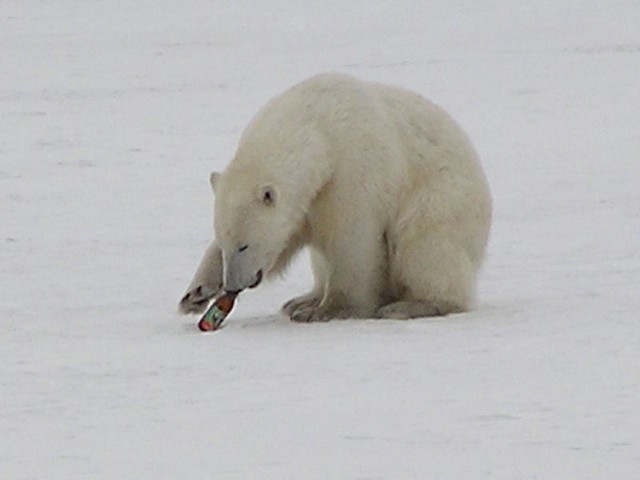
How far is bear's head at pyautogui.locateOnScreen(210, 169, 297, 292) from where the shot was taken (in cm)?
718

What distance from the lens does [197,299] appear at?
7516mm

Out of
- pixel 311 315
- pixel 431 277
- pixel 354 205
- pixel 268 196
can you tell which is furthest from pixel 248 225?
pixel 431 277

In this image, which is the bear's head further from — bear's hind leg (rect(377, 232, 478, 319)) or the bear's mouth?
bear's hind leg (rect(377, 232, 478, 319))

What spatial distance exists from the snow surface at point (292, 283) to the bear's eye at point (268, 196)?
0.53 metres

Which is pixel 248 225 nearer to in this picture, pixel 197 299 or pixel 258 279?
pixel 258 279

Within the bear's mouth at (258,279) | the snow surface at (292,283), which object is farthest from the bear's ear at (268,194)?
the snow surface at (292,283)

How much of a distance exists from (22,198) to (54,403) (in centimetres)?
566

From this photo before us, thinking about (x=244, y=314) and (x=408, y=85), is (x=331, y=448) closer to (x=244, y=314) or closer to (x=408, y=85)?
(x=244, y=314)

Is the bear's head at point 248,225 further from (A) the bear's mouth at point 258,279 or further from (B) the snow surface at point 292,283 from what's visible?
(B) the snow surface at point 292,283

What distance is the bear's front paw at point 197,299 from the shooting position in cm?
751

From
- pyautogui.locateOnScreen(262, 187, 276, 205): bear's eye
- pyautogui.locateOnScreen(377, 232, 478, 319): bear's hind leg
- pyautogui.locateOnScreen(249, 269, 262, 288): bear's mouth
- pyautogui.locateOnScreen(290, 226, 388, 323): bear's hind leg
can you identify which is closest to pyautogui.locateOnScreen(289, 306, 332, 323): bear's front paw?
pyautogui.locateOnScreen(290, 226, 388, 323): bear's hind leg

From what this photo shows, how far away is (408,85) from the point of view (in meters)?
16.4

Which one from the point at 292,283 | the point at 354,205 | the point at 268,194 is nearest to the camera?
the point at 268,194

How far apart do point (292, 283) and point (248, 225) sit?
1.79 m
